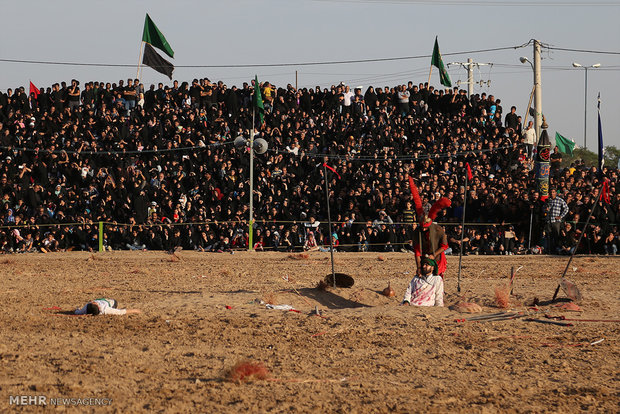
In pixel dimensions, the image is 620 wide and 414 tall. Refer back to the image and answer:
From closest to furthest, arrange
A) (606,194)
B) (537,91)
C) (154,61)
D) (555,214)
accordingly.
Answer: (606,194) < (555,214) < (537,91) < (154,61)

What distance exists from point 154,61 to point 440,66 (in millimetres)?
11476

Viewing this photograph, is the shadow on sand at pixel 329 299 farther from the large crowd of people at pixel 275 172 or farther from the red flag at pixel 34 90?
the red flag at pixel 34 90

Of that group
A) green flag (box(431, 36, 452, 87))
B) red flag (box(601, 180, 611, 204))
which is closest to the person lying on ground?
red flag (box(601, 180, 611, 204))

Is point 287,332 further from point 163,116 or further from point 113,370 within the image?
point 163,116

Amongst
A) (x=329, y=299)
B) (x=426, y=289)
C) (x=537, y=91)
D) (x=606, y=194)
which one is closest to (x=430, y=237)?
(x=426, y=289)

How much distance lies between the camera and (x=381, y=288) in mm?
17500

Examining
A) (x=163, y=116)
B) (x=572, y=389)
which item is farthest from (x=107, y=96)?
(x=572, y=389)

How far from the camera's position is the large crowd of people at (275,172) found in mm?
26375

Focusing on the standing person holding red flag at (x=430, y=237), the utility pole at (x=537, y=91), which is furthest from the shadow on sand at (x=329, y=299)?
the utility pole at (x=537, y=91)

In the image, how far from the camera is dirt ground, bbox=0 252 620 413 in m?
8.37

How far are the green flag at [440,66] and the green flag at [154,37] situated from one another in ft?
34.6

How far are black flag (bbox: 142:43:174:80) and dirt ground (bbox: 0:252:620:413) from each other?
48.8 ft

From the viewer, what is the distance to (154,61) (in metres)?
31.8

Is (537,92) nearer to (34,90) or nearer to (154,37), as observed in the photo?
(154,37)
